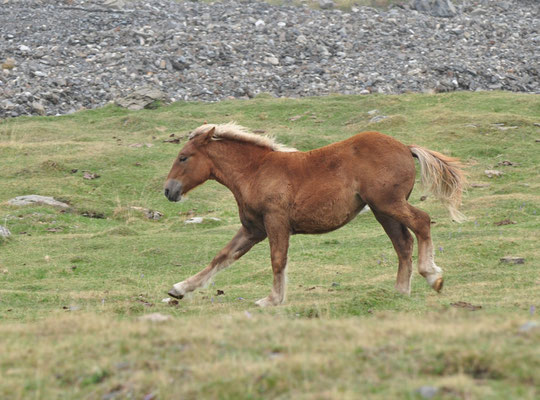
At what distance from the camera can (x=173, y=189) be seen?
12.2 m

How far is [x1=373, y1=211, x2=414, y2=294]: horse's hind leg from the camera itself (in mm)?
11375

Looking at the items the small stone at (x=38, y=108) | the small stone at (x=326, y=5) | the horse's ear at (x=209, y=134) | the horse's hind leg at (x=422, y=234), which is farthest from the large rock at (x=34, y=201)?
the small stone at (x=326, y=5)

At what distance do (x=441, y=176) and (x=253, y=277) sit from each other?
416 cm

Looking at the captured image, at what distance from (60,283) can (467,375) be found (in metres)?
9.56

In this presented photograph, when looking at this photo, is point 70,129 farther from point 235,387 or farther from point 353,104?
point 235,387

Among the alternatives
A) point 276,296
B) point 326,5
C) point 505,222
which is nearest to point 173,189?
point 276,296

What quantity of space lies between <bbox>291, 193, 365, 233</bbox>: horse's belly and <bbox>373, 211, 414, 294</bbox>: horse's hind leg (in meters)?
0.58

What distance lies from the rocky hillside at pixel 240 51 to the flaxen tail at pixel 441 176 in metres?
24.4

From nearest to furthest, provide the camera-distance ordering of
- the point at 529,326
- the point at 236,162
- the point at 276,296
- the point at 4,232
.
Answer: the point at 529,326 → the point at 276,296 → the point at 236,162 → the point at 4,232

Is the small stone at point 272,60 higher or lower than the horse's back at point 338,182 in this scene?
lower

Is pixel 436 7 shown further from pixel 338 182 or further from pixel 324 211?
pixel 324 211

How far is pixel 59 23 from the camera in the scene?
4409 cm

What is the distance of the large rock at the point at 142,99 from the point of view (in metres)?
33.2

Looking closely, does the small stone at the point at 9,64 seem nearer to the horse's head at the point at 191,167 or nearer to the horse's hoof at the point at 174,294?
the horse's head at the point at 191,167
